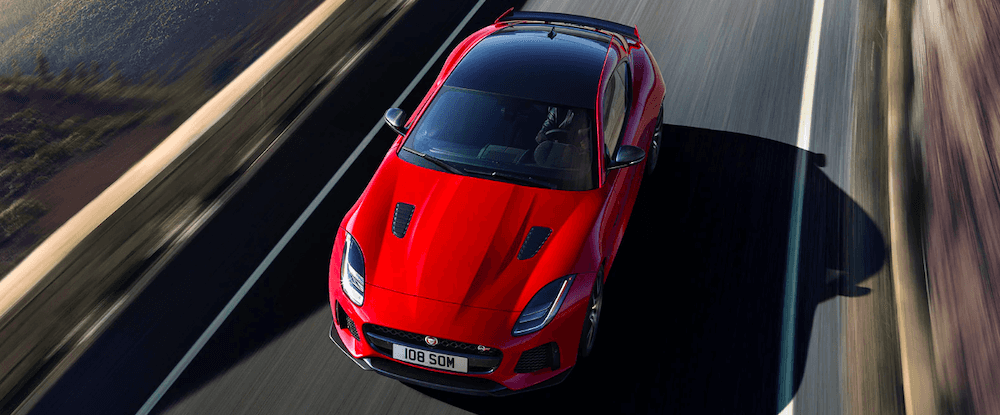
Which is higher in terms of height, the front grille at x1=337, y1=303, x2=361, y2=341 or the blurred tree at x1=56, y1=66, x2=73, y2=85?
the blurred tree at x1=56, y1=66, x2=73, y2=85

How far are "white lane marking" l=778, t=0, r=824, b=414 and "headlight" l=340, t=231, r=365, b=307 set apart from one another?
305 centimetres

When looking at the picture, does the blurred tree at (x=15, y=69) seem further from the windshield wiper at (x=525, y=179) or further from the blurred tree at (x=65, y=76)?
the windshield wiper at (x=525, y=179)

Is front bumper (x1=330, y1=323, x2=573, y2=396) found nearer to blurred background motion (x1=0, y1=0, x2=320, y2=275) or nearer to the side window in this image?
the side window

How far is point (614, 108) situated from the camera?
598 cm

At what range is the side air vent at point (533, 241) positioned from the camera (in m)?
4.80

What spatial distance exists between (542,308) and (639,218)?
243 centimetres

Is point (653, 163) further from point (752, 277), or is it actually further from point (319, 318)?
point (319, 318)

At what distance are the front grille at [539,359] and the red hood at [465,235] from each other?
32 centimetres

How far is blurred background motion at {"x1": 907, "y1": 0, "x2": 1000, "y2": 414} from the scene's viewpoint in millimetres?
5363

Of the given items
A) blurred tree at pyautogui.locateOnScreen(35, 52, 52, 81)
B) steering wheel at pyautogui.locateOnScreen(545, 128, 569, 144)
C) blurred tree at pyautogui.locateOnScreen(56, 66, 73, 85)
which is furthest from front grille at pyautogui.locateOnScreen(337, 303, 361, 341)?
blurred tree at pyautogui.locateOnScreen(35, 52, 52, 81)

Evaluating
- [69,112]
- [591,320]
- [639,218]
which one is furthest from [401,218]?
[69,112]

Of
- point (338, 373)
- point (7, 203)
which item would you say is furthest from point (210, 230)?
point (7, 203)

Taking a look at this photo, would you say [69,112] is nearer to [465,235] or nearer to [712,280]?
[465,235]

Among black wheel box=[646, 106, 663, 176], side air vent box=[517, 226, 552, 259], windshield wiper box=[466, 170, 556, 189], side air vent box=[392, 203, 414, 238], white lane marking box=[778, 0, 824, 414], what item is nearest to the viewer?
side air vent box=[517, 226, 552, 259]
